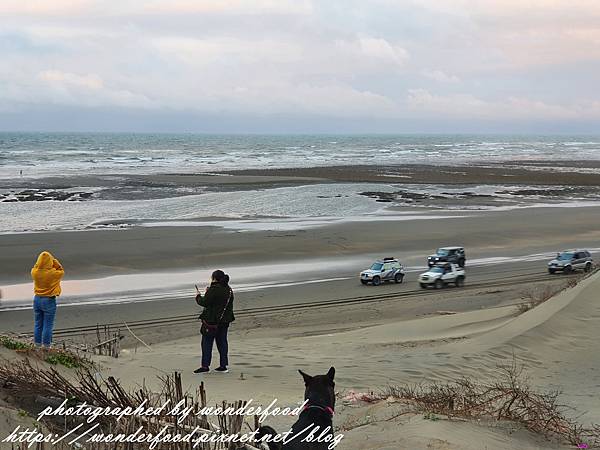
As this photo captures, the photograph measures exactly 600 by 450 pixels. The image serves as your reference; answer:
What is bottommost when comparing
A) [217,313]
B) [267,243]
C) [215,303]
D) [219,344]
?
[267,243]

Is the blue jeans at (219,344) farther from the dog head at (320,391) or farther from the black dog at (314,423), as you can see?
the dog head at (320,391)

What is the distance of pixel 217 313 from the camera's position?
444 inches

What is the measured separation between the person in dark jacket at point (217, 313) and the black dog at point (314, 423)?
17.0 feet

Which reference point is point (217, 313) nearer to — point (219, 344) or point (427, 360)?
point (219, 344)

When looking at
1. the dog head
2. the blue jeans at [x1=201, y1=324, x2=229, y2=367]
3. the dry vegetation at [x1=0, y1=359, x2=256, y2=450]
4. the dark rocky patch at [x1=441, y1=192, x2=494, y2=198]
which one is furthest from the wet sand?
the dog head

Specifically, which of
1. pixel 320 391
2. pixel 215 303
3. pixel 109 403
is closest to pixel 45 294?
pixel 215 303

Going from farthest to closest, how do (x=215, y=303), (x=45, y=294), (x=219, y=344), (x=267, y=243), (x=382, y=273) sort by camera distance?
(x=267, y=243) → (x=382, y=273) → (x=45, y=294) → (x=219, y=344) → (x=215, y=303)

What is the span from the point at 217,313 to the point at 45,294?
118 inches

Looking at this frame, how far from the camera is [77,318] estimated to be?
69.2ft

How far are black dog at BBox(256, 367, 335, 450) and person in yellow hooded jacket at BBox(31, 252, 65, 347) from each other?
7.00 m

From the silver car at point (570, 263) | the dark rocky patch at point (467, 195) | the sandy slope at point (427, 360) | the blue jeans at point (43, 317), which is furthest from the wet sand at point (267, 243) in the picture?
the blue jeans at point (43, 317)

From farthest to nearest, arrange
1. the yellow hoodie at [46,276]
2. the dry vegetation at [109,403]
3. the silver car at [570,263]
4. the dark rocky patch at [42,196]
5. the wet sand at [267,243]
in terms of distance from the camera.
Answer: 1. the dark rocky patch at [42,196]
2. the wet sand at [267,243]
3. the silver car at [570,263]
4. the yellow hoodie at [46,276]
5. the dry vegetation at [109,403]

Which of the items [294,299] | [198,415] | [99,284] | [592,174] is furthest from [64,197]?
[592,174]

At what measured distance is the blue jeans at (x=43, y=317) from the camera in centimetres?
1204
